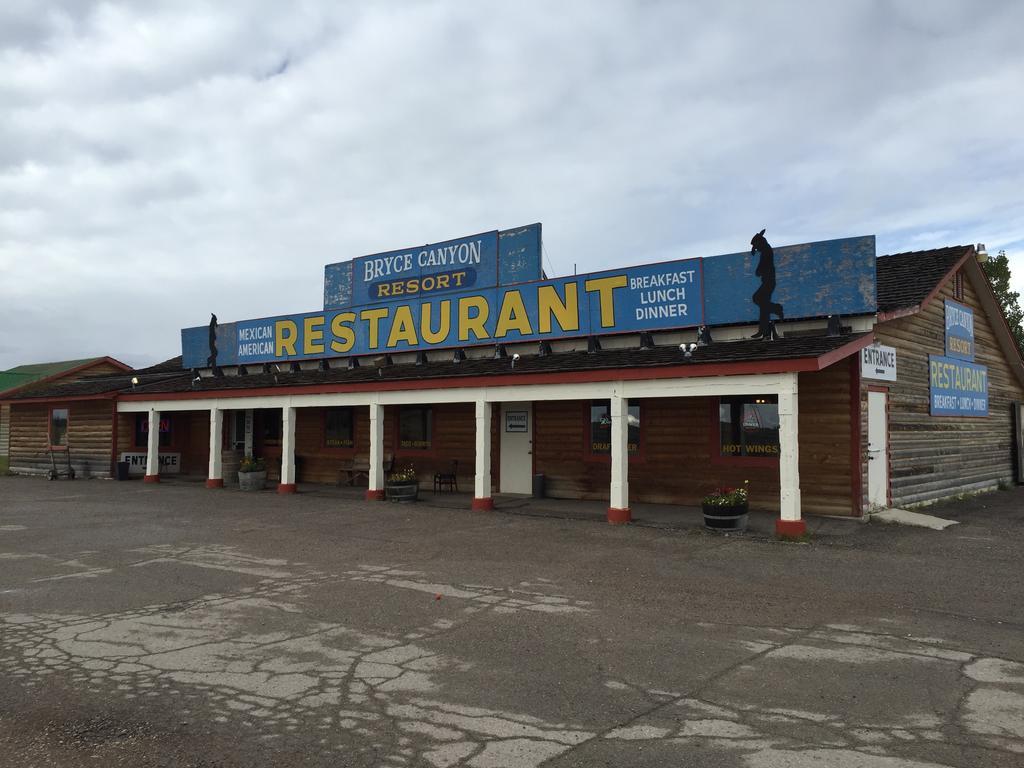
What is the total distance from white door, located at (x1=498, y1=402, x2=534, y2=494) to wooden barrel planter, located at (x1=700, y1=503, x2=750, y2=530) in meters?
6.23

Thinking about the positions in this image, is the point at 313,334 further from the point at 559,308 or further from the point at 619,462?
the point at 619,462

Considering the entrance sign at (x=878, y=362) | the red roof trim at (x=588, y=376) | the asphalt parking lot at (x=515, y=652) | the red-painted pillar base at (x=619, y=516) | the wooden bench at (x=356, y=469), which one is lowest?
the asphalt parking lot at (x=515, y=652)

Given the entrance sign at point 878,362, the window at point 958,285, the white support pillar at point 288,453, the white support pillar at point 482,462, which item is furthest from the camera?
the white support pillar at point 288,453

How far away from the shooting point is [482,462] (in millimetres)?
15344

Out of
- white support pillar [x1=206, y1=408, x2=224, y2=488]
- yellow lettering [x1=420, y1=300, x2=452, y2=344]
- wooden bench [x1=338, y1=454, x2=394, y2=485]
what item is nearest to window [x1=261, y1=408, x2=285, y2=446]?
white support pillar [x1=206, y1=408, x2=224, y2=488]

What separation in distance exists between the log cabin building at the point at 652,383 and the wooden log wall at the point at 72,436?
1.44 metres

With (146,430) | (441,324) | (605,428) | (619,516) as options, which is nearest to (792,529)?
(619,516)

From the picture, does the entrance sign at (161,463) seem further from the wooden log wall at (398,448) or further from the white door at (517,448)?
the white door at (517,448)

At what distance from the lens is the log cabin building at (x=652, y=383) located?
13.1 meters

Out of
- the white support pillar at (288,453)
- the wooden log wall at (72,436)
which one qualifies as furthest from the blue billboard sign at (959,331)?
the wooden log wall at (72,436)

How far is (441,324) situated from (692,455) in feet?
24.3

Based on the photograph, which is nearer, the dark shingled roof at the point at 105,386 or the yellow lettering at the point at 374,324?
the yellow lettering at the point at 374,324

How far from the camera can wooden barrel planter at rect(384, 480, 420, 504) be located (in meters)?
16.7

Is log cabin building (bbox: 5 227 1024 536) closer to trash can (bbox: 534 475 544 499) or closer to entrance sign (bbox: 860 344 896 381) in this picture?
entrance sign (bbox: 860 344 896 381)
